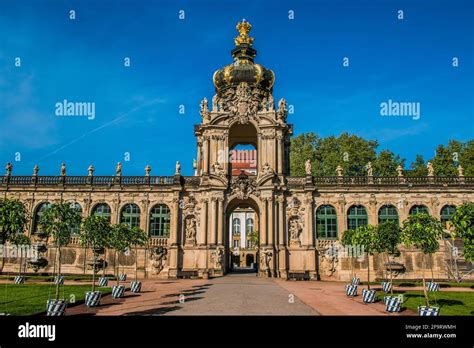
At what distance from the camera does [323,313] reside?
19344 mm

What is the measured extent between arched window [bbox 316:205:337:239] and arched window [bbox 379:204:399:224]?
539 cm

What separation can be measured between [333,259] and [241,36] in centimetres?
3061

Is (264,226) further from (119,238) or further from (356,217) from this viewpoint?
(119,238)

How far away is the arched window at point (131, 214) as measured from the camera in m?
47.2

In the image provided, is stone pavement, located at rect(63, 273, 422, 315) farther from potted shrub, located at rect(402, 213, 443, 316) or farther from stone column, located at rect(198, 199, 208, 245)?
stone column, located at rect(198, 199, 208, 245)

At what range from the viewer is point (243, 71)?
166 feet

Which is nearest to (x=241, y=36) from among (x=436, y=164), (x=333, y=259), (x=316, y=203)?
(x=316, y=203)

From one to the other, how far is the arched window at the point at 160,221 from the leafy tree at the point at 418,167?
37.9 m

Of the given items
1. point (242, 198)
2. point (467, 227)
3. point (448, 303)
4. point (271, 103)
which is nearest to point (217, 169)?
point (242, 198)

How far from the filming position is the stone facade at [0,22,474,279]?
4428cm

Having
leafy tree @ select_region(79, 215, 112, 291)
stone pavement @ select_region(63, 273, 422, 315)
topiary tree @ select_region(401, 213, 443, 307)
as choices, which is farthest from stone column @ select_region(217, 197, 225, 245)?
topiary tree @ select_region(401, 213, 443, 307)

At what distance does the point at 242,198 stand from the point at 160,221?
10101 millimetres
